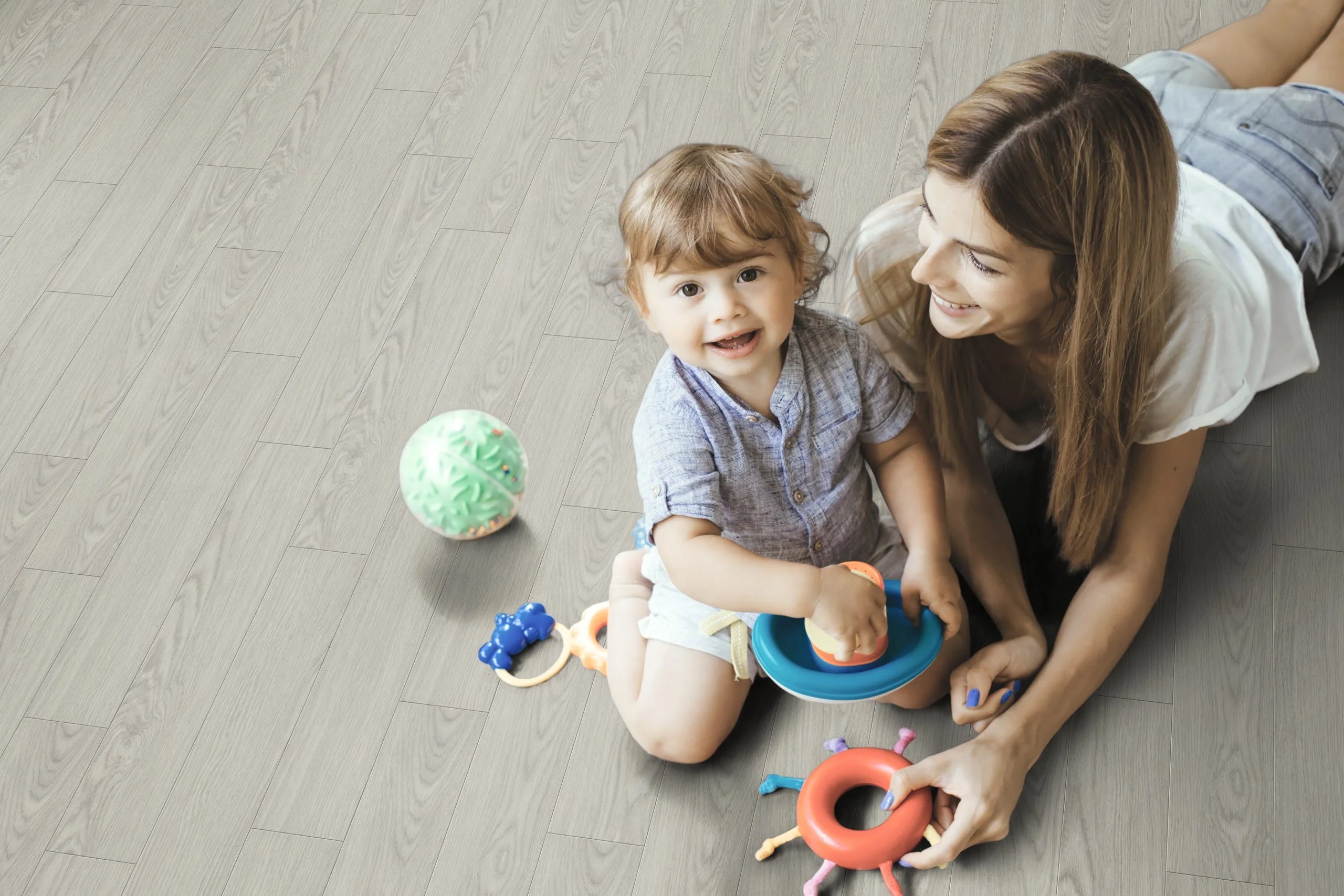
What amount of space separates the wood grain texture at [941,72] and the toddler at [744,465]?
737mm

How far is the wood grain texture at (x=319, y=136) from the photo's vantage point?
6.56 ft

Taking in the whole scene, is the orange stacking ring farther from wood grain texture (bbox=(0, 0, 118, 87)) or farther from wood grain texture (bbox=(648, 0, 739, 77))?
wood grain texture (bbox=(0, 0, 118, 87))

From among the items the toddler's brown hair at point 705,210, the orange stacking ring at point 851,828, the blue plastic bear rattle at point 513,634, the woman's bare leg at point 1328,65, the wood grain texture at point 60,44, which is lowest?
the blue plastic bear rattle at point 513,634

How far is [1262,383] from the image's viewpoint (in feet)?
4.46

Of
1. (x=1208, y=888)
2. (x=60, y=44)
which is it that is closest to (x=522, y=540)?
(x=1208, y=888)

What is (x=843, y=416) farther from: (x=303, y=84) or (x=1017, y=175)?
(x=303, y=84)

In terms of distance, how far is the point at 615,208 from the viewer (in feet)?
6.33

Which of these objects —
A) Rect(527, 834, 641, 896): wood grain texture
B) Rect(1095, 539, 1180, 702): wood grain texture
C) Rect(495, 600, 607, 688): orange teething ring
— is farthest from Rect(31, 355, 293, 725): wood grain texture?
Rect(1095, 539, 1180, 702): wood grain texture

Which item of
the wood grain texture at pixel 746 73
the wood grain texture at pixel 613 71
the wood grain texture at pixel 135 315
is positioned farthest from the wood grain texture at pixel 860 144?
the wood grain texture at pixel 135 315

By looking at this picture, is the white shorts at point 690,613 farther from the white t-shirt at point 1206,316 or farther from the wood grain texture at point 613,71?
the wood grain texture at point 613,71

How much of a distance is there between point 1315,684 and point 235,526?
4.24 ft

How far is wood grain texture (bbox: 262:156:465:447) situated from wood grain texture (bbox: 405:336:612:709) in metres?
0.25

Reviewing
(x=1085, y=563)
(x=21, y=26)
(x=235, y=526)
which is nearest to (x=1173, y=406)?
(x=1085, y=563)

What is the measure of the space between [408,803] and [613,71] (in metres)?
1.33
